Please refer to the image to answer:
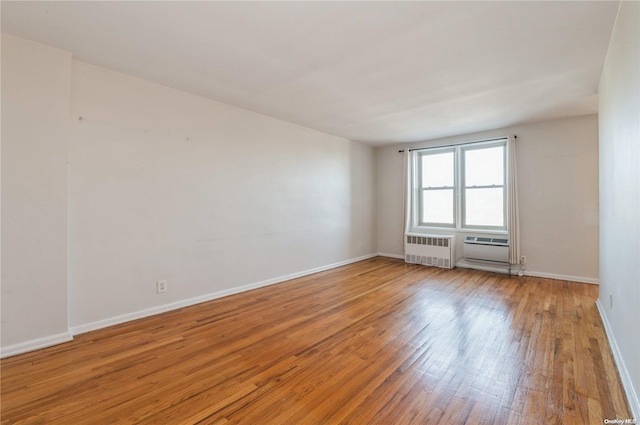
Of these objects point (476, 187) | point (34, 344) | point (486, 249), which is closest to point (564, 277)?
point (486, 249)

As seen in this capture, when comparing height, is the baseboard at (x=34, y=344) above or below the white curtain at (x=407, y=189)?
below

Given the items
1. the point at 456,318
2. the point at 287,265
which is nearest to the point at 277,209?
the point at 287,265

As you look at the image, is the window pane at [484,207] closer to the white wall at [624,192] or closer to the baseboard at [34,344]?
the white wall at [624,192]

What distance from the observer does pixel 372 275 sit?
4812 millimetres

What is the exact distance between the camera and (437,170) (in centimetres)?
589

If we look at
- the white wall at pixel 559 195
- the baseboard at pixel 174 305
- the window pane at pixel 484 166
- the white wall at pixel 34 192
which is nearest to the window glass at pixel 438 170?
the window pane at pixel 484 166

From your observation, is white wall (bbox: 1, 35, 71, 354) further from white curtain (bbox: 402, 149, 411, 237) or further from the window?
the window

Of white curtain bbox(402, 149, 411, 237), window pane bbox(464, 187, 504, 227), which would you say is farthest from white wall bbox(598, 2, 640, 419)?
white curtain bbox(402, 149, 411, 237)

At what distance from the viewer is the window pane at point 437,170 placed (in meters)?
5.71

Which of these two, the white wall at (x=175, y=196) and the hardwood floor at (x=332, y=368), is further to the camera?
the white wall at (x=175, y=196)

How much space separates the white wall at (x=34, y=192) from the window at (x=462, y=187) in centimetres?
566

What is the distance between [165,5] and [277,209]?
2895 mm

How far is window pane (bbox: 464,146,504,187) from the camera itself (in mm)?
5102

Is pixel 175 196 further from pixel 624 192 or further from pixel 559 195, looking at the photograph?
pixel 559 195
